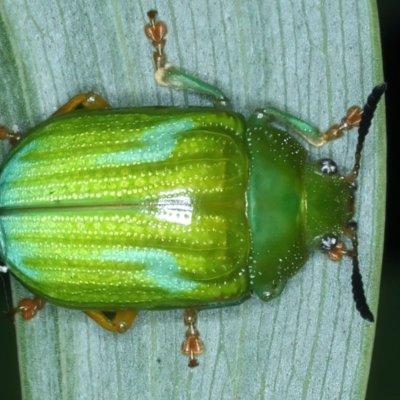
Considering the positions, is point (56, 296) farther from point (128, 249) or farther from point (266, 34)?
point (266, 34)

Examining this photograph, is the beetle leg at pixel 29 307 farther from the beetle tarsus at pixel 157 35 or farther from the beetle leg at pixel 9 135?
the beetle tarsus at pixel 157 35

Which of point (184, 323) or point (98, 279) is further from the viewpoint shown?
point (184, 323)

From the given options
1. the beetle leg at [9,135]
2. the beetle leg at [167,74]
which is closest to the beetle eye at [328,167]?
the beetle leg at [167,74]

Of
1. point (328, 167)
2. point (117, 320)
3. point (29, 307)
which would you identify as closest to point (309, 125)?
point (328, 167)

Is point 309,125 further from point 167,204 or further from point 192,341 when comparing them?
point 192,341

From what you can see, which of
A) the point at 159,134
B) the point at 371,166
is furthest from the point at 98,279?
the point at 371,166

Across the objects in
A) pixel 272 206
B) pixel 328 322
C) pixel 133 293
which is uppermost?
pixel 272 206

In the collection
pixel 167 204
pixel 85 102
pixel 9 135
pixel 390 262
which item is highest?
pixel 85 102
